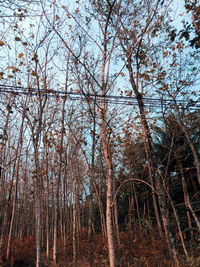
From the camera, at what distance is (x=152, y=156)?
227 inches

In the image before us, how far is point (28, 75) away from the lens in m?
7.13

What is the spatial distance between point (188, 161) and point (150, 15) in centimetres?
858

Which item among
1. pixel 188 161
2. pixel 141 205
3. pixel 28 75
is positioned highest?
pixel 28 75

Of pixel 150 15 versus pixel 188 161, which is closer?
pixel 150 15

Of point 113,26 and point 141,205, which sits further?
point 141,205

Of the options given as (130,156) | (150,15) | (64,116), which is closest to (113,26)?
(150,15)

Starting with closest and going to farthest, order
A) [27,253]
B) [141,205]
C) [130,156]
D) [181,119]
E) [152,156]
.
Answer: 1. [152,156]
2. [181,119]
3. [27,253]
4. [130,156]
5. [141,205]

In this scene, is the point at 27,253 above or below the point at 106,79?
below

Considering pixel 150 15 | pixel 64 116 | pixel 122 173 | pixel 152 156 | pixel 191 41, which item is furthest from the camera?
pixel 122 173

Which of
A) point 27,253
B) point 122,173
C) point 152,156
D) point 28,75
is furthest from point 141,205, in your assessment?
point 28,75

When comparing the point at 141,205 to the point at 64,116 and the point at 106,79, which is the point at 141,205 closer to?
the point at 64,116

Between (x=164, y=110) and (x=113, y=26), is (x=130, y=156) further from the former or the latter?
(x=113, y=26)

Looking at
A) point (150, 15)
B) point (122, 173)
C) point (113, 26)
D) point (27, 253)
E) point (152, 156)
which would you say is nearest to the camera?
point (150, 15)

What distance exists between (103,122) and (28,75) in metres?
3.73
